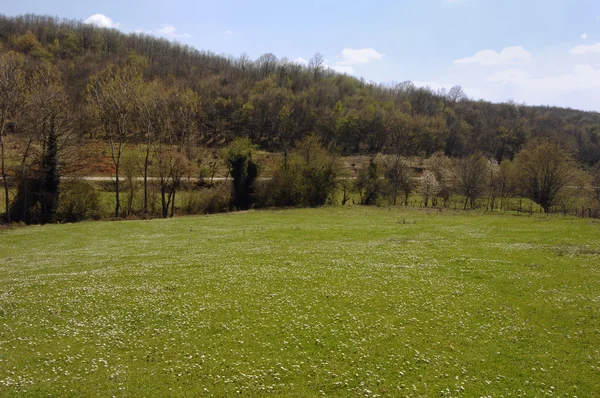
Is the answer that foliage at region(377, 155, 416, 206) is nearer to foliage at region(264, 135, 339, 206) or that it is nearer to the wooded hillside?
foliage at region(264, 135, 339, 206)

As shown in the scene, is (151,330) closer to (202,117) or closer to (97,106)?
(97,106)

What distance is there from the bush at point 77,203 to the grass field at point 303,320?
61.1ft

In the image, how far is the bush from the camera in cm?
4575

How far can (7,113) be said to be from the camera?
42.2m

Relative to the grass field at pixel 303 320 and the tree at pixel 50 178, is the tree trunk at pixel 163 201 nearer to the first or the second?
the tree at pixel 50 178

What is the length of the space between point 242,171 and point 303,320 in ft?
163

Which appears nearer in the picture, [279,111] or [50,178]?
[50,178]

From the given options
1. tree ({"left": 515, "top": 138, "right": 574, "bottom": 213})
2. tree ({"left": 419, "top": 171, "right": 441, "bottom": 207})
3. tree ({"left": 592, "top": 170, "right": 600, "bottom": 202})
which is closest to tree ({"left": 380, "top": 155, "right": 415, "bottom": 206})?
tree ({"left": 419, "top": 171, "right": 441, "bottom": 207})

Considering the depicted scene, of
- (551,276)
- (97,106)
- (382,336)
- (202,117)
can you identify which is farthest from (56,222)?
(202,117)

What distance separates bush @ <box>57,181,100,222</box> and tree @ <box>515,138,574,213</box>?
84.3 metres

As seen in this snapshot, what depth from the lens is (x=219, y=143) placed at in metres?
122

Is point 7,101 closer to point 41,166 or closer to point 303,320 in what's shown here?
point 41,166

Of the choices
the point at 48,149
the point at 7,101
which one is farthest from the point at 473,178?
the point at 7,101

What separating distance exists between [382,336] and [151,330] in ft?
31.0
